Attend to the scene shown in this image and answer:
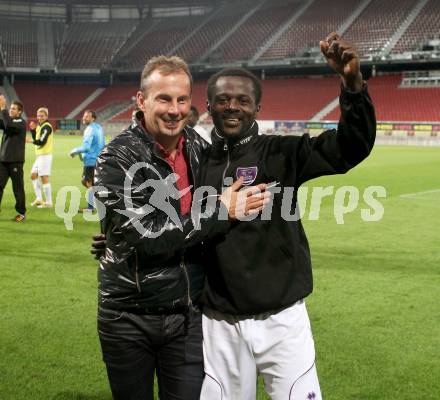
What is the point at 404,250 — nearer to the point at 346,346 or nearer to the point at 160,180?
the point at 346,346

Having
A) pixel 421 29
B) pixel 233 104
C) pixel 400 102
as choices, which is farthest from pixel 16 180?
pixel 421 29

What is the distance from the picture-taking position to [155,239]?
244 centimetres

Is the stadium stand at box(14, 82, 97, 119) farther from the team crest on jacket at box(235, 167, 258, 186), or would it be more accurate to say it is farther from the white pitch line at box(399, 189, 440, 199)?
the team crest on jacket at box(235, 167, 258, 186)

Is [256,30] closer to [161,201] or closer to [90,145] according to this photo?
[90,145]

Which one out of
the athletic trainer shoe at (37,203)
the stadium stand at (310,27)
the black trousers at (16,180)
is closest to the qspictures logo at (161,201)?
the black trousers at (16,180)

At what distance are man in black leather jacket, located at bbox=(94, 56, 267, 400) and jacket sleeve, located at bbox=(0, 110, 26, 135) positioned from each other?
8178 mm

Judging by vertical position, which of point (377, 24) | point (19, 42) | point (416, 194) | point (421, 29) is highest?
point (19, 42)

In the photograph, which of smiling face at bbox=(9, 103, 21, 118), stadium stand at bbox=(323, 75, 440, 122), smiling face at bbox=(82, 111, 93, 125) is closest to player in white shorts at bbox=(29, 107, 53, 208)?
smiling face at bbox=(82, 111, 93, 125)

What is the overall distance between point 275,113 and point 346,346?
41376 millimetres

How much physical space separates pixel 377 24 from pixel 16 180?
4179 cm

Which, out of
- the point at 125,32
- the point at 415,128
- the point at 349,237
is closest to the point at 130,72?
the point at 125,32

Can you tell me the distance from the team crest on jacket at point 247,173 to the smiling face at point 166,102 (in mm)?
327

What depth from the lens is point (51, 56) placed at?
60000mm

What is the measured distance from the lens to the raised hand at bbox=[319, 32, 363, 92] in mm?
2357
